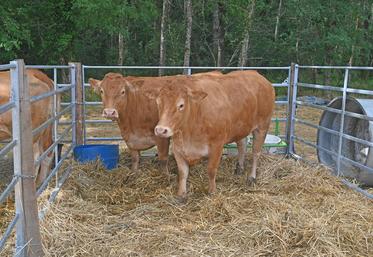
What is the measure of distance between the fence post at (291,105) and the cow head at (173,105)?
2.96 meters

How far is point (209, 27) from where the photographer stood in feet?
68.9

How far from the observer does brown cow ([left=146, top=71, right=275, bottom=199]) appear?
14.5ft

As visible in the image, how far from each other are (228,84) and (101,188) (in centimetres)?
196

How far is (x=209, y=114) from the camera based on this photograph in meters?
4.78

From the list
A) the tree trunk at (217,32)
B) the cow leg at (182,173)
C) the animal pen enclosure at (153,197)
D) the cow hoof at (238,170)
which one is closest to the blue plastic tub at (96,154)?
the animal pen enclosure at (153,197)

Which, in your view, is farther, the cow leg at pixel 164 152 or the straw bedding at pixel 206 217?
the cow leg at pixel 164 152

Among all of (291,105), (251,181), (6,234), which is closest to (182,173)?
(251,181)

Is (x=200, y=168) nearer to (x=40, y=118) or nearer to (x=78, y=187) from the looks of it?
(x=78, y=187)

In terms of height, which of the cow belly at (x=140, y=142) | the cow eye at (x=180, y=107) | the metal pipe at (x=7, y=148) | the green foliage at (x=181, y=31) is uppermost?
the green foliage at (x=181, y=31)

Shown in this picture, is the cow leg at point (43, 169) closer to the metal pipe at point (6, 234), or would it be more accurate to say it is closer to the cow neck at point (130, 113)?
the cow neck at point (130, 113)

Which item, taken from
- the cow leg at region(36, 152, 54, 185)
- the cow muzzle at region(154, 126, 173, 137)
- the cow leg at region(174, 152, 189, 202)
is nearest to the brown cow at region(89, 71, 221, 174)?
the cow leg at region(174, 152, 189, 202)

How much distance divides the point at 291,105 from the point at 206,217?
11.2 ft

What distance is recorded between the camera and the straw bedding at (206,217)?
3.67 m

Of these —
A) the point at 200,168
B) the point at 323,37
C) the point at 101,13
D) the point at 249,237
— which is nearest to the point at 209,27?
the point at 323,37
